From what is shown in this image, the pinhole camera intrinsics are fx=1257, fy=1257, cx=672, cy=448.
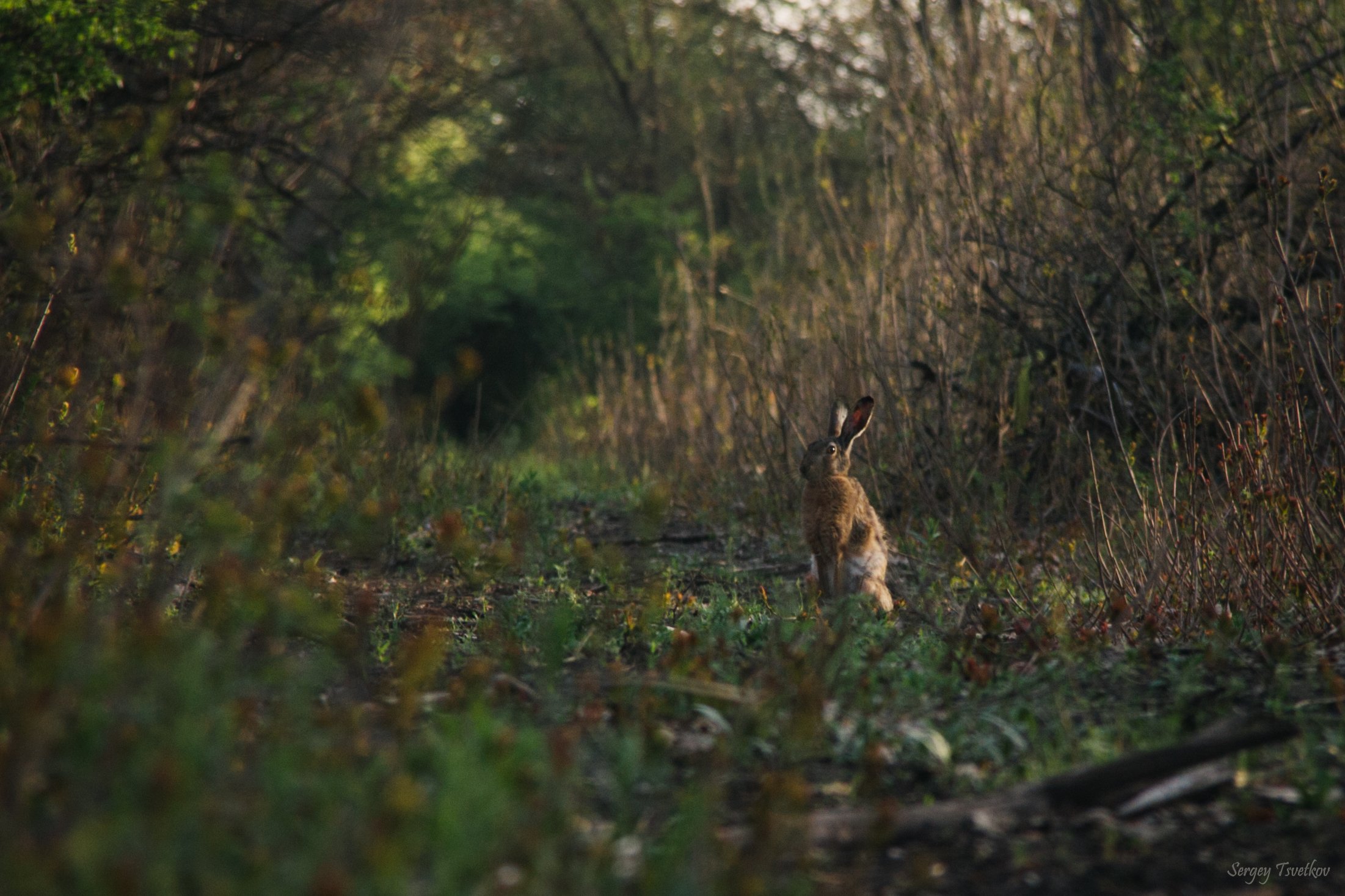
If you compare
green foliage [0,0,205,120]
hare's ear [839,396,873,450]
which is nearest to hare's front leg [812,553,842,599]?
hare's ear [839,396,873,450]

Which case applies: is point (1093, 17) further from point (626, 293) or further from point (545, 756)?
point (626, 293)

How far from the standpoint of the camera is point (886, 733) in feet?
12.3

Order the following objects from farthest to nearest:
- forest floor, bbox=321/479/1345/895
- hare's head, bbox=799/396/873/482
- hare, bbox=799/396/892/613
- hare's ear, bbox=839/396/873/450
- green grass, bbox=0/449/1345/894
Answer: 1. hare's ear, bbox=839/396/873/450
2. hare's head, bbox=799/396/873/482
3. hare, bbox=799/396/892/613
4. forest floor, bbox=321/479/1345/895
5. green grass, bbox=0/449/1345/894

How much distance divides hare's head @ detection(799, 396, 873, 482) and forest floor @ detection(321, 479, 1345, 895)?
3.14 feet

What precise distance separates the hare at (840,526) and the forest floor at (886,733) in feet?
2.28

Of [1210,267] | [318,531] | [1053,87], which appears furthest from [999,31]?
[318,531]

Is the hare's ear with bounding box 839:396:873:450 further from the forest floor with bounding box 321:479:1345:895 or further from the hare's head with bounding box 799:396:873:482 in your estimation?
the forest floor with bounding box 321:479:1345:895

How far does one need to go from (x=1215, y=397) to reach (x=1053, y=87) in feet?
9.53

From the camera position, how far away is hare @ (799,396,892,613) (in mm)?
6332

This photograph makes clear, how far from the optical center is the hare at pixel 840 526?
6332mm

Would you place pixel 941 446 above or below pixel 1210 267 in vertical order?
below

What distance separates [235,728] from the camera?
2893mm
